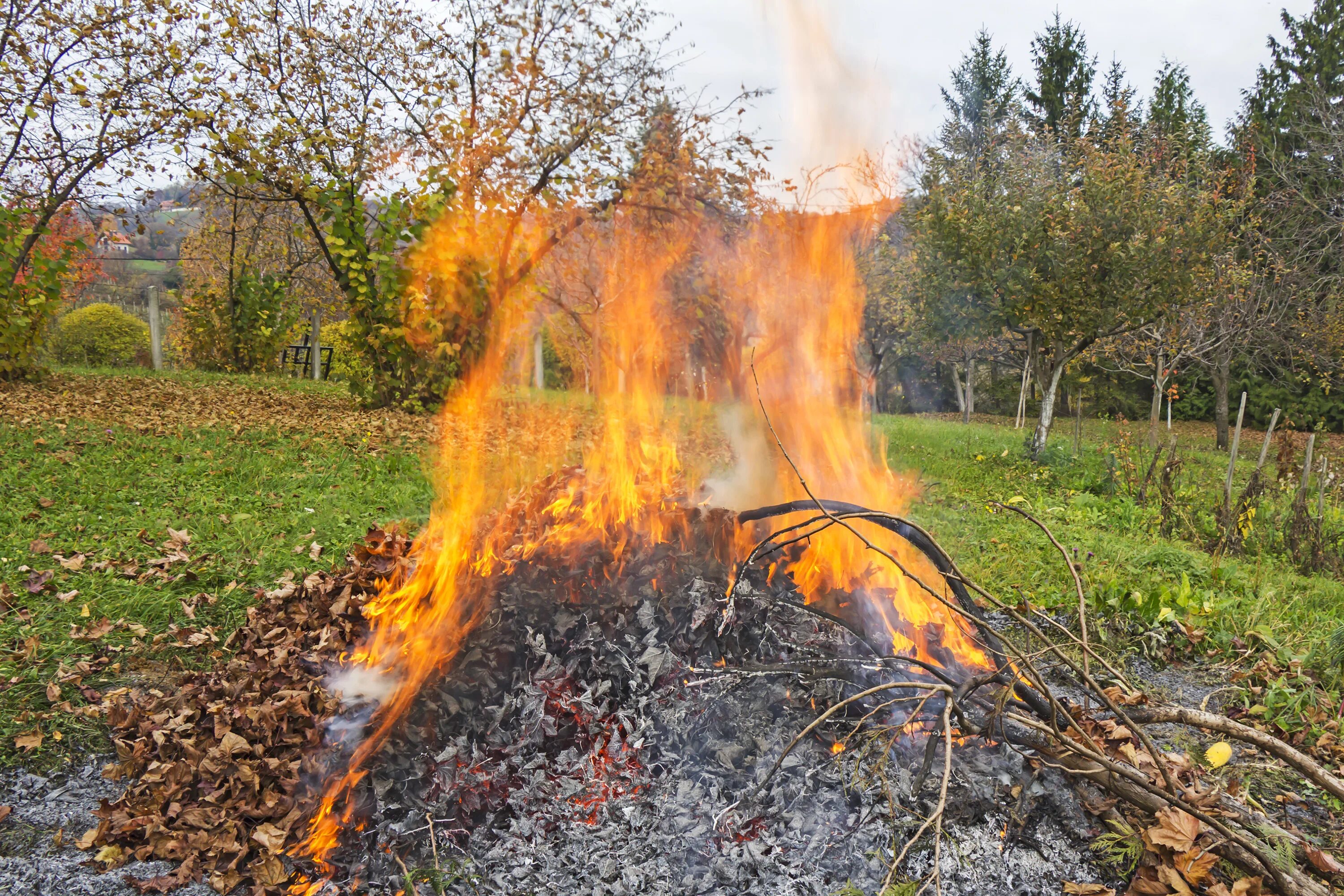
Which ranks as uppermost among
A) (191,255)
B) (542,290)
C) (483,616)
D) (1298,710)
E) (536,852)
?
(191,255)

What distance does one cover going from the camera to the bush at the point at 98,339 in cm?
2036

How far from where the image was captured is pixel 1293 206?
1662 centimetres

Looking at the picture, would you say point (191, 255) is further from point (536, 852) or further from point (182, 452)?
point (536, 852)

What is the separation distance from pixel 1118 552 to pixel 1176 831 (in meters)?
4.48

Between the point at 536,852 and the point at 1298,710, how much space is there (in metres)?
3.70

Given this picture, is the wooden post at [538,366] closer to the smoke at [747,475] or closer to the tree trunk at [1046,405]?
the tree trunk at [1046,405]

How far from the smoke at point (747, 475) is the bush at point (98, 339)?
2243cm

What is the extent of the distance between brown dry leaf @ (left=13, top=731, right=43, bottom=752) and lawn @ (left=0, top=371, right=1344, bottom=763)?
0.05ft

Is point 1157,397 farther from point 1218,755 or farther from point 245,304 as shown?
point 245,304

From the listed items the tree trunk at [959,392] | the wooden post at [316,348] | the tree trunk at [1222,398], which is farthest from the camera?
the tree trunk at [959,392]

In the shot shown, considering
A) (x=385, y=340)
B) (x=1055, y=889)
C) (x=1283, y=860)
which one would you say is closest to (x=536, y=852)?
(x=1055, y=889)

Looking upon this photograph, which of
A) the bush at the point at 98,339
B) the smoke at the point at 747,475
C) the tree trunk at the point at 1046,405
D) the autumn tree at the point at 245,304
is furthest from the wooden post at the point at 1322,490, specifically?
the bush at the point at 98,339

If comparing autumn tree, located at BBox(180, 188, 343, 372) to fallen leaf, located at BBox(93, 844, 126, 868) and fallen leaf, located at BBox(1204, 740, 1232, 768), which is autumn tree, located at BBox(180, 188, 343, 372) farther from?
fallen leaf, located at BBox(1204, 740, 1232, 768)

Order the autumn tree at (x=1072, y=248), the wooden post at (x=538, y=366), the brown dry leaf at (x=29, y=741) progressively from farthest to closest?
the wooden post at (x=538, y=366)
the autumn tree at (x=1072, y=248)
the brown dry leaf at (x=29, y=741)
